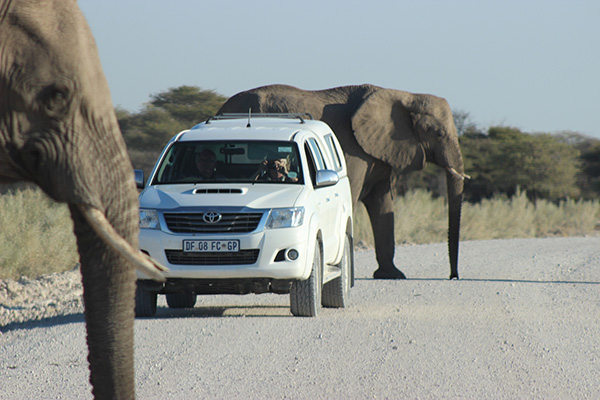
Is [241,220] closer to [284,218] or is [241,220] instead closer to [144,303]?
[284,218]

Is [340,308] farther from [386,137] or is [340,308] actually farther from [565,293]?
[386,137]

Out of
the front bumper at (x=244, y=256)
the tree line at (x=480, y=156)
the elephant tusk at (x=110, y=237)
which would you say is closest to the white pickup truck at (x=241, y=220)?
the front bumper at (x=244, y=256)

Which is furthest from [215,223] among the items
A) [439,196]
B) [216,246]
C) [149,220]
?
[439,196]

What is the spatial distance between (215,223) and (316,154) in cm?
193

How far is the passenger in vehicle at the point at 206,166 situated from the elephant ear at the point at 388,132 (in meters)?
6.21

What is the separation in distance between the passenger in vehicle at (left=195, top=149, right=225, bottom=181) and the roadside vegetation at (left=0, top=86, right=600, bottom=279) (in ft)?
15.1

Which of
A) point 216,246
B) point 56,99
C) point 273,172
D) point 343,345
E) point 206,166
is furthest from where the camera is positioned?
point 206,166

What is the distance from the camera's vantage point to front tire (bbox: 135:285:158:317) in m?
10.8

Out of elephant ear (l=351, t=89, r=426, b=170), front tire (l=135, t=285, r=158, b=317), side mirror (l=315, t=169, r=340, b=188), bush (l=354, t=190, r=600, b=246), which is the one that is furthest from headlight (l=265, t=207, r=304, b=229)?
bush (l=354, t=190, r=600, b=246)

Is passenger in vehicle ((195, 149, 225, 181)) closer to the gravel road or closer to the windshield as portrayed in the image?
the windshield

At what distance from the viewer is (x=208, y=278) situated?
406 inches

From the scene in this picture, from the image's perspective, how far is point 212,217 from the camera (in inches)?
411

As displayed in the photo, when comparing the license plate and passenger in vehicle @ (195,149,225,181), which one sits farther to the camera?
passenger in vehicle @ (195,149,225,181)

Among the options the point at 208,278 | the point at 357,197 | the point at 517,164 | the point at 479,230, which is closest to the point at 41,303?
the point at 208,278
